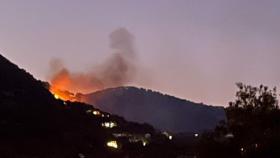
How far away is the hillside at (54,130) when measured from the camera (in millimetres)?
106875

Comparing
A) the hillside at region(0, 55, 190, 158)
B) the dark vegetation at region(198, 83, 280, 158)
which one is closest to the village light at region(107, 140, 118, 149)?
the hillside at region(0, 55, 190, 158)

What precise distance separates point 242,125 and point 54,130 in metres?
90.1

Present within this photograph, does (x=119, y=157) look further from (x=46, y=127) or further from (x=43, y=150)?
(x=43, y=150)

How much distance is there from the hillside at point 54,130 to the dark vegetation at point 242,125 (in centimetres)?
6087

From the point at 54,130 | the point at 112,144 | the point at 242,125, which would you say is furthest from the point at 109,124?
the point at 242,125

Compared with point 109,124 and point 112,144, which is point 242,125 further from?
point 109,124

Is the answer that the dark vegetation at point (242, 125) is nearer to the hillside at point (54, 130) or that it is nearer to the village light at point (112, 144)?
the hillside at point (54, 130)

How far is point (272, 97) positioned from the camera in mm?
35750

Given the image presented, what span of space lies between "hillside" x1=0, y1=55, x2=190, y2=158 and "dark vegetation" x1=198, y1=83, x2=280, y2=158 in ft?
200

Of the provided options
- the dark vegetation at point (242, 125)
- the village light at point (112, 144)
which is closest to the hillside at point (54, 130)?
the village light at point (112, 144)

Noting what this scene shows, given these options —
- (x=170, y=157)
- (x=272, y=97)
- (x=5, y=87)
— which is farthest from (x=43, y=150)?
(x=272, y=97)

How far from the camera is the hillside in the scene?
351ft

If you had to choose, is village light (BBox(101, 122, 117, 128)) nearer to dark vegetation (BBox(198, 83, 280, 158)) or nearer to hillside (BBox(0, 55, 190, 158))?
hillside (BBox(0, 55, 190, 158))

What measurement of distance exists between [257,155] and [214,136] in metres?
7.09
